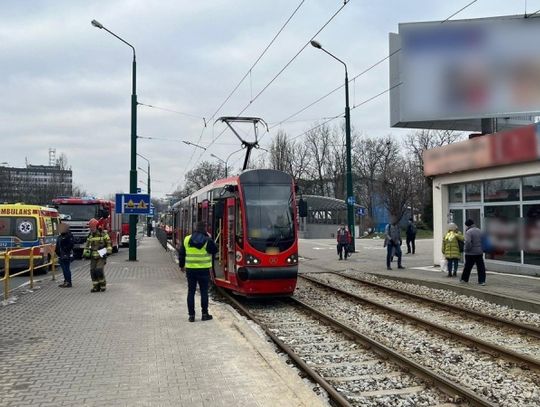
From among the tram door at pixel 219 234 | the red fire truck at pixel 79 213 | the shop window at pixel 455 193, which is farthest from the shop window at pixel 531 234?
the red fire truck at pixel 79 213

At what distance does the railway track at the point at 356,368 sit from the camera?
5777mm

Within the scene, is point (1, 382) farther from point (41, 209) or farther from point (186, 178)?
point (186, 178)

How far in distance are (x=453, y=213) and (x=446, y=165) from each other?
176 centimetres

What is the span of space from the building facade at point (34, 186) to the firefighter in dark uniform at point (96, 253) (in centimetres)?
4570

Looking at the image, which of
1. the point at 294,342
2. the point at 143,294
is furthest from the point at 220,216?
the point at 294,342

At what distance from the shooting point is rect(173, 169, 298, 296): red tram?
1148 centimetres

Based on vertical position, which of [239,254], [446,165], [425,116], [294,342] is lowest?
[294,342]

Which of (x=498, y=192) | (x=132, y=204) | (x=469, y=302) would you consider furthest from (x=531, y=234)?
(x=132, y=204)

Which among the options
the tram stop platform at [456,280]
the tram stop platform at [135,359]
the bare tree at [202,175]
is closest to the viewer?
the tram stop platform at [135,359]

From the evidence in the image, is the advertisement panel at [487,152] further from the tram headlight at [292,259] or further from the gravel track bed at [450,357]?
the tram headlight at [292,259]

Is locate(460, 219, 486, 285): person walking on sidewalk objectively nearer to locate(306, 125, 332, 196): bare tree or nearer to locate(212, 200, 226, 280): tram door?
locate(212, 200, 226, 280): tram door

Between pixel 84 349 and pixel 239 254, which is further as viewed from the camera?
pixel 239 254

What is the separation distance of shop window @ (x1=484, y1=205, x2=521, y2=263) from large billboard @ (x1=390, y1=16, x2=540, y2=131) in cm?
386

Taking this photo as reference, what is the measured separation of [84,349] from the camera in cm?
734
